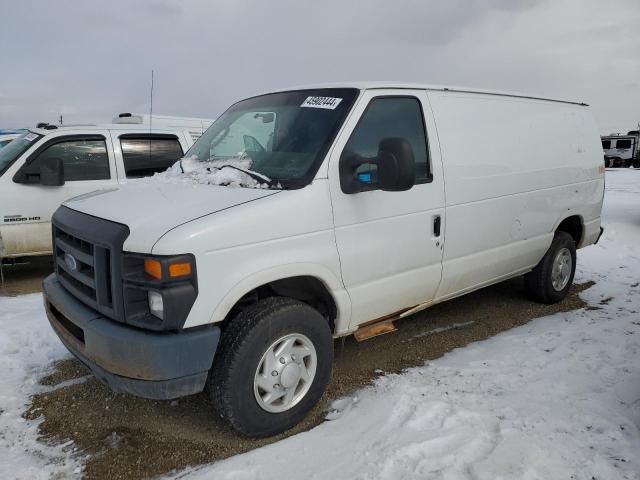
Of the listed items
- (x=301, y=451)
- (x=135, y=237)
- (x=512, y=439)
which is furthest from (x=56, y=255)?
(x=512, y=439)

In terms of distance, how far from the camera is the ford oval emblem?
3.19m

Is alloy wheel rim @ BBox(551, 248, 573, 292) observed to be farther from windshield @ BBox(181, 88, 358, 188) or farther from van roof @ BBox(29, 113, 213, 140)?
van roof @ BBox(29, 113, 213, 140)

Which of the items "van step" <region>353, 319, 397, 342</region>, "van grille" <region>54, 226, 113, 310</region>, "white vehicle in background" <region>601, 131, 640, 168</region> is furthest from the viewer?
"white vehicle in background" <region>601, 131, 640, 168</region>

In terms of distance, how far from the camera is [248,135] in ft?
12.6

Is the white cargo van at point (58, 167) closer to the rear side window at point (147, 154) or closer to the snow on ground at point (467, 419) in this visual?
the rear side window at point (147, 154)

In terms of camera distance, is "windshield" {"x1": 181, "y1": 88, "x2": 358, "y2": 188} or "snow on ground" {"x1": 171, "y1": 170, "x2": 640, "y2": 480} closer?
"snow on ground" {"x1": 171, "y1": 170, "x2": 640, "y2": 480}

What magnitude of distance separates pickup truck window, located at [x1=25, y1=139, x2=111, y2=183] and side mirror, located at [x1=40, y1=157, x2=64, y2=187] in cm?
28

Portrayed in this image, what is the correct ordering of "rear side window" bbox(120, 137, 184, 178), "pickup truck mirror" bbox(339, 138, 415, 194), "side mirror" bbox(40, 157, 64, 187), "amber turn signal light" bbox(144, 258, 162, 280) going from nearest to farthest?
1. "amber turn signal light" bbox(144, 258, 162, 280)
2. "pickup truck mirror" bbox(339, 138, 415, 194)
3. "side mirror" bbox(40, 157, 64, 187)
4. "rear side window" bbox(120, 137, 184, 178)

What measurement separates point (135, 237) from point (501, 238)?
3.21 meters

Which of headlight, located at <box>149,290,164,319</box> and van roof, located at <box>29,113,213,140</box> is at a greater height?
van roof, located at <box>29,113,213,140</box>

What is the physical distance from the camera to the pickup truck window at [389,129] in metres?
3.44

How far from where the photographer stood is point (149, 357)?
262 cm

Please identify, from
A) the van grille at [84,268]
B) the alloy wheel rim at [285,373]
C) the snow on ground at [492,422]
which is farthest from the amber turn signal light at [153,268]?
the snow on ground at [492,422]

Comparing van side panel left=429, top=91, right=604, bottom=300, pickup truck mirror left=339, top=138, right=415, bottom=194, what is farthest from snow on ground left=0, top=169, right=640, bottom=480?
pickup truck mirror left=339, top=138, right=415, bottom=194
